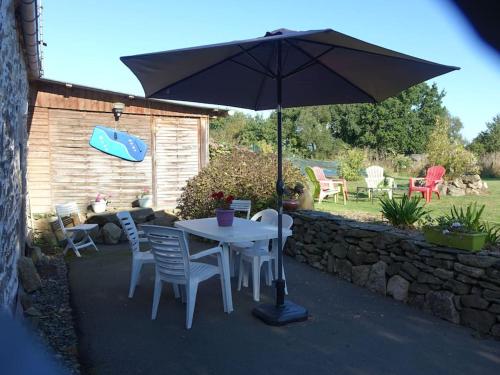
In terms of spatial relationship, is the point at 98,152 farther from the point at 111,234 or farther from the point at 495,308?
the point at 495,308

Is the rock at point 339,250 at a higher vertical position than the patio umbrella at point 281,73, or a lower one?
lower

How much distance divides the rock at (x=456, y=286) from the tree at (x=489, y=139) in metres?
23.9

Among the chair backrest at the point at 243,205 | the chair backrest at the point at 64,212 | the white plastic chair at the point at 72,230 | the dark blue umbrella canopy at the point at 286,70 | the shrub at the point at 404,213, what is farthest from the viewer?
the chair backrest at the point at 64,212

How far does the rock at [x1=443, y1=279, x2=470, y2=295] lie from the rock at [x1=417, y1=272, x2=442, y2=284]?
8cm

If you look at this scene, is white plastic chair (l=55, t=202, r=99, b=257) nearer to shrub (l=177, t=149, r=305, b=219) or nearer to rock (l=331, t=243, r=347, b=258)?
shrub (l=177, t=149, r=305, b=219)

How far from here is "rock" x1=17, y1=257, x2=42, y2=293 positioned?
14.4ft

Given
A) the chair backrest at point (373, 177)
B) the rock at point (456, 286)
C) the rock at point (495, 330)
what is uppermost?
the chair backrest at point (373, 177)

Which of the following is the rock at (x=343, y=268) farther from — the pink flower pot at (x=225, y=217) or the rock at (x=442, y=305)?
the pink flower pot at (x=225, y=217)

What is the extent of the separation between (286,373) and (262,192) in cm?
476

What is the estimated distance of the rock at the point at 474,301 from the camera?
363cm

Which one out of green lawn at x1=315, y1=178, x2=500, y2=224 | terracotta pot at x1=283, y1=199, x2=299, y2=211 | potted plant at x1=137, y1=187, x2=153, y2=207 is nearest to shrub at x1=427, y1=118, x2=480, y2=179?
green lawn at x1=315, y1=178, x2=500, y2=224

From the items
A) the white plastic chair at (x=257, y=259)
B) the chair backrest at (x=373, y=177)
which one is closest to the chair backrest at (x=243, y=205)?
the white plastic chair at (x=257, y=259)

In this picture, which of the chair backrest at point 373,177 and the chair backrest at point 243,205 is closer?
the chair backrest at point 243,205

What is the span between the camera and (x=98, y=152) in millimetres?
9094
